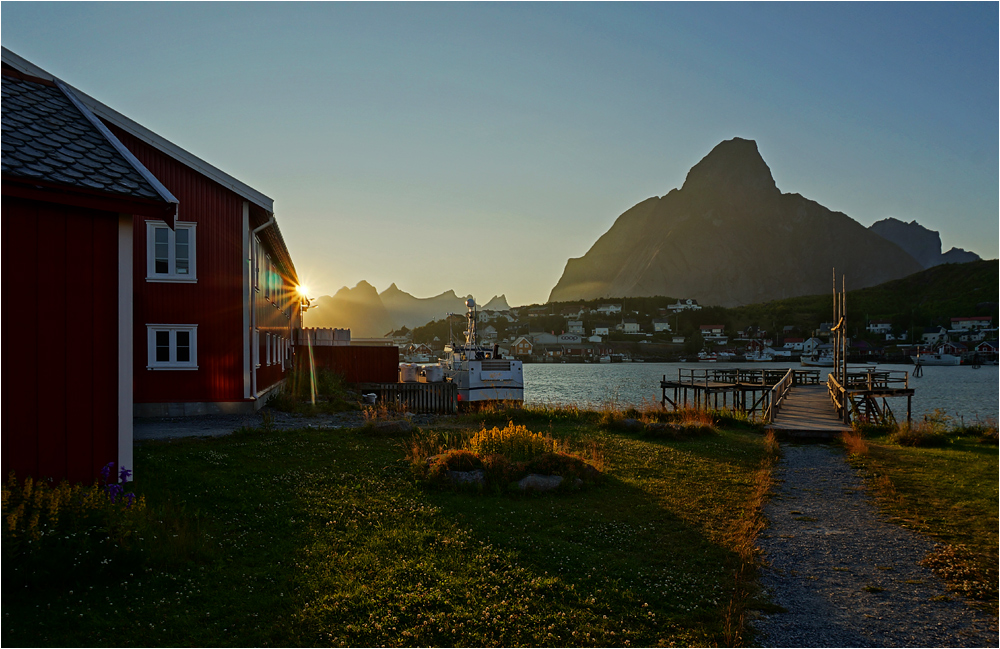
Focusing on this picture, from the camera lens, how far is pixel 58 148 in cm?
832

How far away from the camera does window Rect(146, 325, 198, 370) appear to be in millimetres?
18703

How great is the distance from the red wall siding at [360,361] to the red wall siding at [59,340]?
24911 mm

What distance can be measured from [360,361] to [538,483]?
24040 mm

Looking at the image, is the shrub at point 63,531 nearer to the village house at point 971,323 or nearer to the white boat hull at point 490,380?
the white boat hull at point 490,380

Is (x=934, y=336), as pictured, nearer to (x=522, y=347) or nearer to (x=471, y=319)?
(x=522, y=347)

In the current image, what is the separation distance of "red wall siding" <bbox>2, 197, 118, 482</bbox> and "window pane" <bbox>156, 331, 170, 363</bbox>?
11.9m

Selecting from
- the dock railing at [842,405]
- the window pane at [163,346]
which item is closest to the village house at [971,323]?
the dock railing at [842,405]

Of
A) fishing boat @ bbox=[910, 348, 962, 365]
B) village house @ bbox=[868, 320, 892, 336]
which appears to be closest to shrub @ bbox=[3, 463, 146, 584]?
fishing boat @ bbox=[910, 348, 962, 365]

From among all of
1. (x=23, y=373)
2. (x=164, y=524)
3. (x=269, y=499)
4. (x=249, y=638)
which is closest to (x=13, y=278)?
(x=23, y=373)

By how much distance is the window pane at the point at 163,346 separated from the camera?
18875 mm

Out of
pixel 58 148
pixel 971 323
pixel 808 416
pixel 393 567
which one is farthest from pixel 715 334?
pixel 58 148

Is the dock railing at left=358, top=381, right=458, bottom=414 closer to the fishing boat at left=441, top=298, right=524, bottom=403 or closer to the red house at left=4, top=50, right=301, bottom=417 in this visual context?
the fishing boat at left=441, top=298, right=524, bottom=403

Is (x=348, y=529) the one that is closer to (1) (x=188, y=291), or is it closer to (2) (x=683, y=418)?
(1) (x=188, y=291)

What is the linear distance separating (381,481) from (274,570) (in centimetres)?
424
